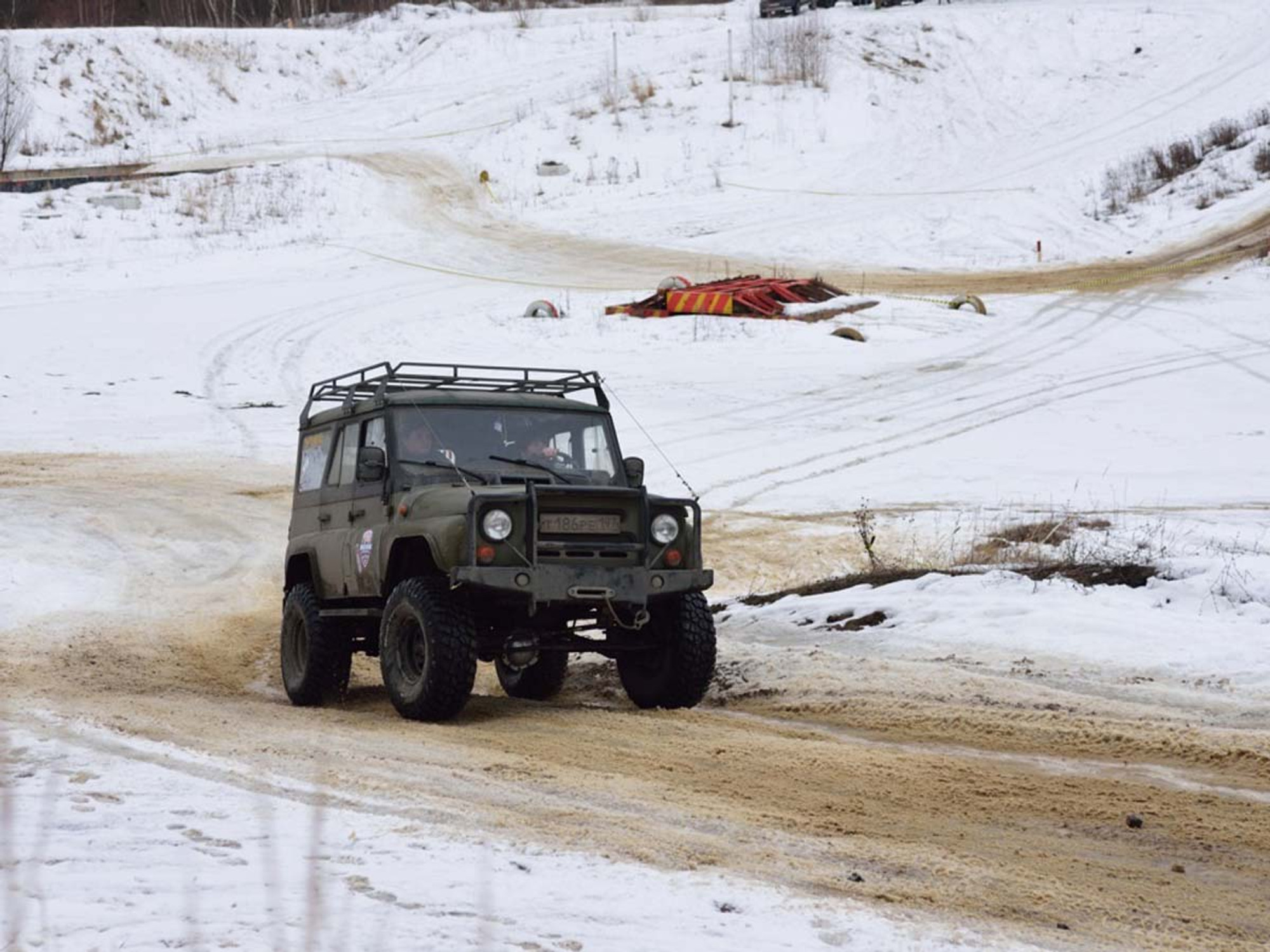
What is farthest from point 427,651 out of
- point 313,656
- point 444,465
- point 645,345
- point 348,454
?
point 645,345

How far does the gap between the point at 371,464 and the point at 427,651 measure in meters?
1.36

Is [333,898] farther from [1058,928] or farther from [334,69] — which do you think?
[334,69]

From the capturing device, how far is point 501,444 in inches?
401

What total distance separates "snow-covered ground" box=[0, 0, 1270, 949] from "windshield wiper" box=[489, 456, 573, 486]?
6.86 feet

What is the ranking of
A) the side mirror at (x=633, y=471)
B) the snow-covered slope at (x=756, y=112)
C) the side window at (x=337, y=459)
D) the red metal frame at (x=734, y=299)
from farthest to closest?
the snow-covered slope at (x=756, y=112) → the red metal frame at (x=734, y=299) → the side window at (x=337, y=459) → the side mirror at (x=633, y=471)

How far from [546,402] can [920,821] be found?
4711mm

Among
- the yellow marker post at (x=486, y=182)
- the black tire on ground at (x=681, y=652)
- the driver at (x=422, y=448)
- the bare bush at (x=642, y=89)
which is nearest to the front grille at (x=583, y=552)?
the black tire on ground at (x=681, y=652)

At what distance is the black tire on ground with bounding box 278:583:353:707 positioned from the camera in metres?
10.7

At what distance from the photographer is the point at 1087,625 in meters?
10.6

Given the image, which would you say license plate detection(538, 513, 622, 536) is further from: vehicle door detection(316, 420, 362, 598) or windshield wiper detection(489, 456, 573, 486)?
vehicle door detection(316, 420, 362, 598)

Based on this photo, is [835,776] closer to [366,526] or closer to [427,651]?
[427,651]

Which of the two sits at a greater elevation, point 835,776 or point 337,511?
point 337,511

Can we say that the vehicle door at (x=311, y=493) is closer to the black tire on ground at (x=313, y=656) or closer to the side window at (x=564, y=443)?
the black tire on ground at (x=313, y=656)

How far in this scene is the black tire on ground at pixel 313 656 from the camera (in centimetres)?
1069
